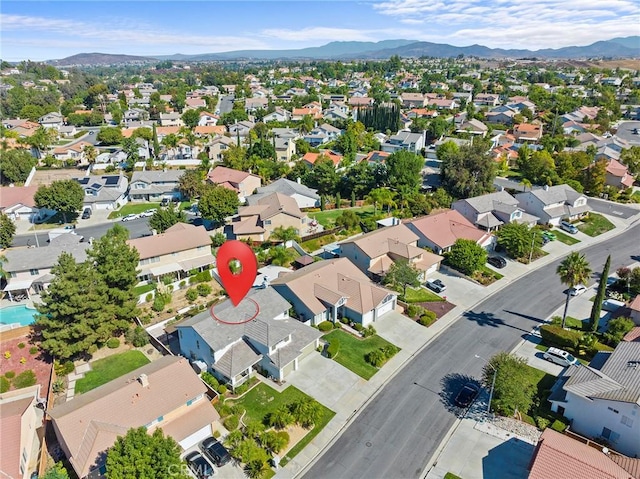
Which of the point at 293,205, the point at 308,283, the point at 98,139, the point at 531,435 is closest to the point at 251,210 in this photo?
the point at 293,205

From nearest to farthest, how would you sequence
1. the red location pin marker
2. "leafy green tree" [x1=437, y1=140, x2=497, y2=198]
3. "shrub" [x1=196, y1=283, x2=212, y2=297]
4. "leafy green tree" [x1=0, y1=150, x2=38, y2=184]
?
the red location pin marker
"shrub" [x1=196, y1=283, x2=212, y2=297]
"leafy green tree" [x1=437, y1=140, x2=497, y2=198]
"leafy green tree" [x1=0, y1=150, x2=38, y2=184]

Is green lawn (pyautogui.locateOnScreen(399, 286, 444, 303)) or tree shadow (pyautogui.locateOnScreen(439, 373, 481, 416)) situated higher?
green lawn (pyautogui.locateOnScreen(399, 286, 444, 303))

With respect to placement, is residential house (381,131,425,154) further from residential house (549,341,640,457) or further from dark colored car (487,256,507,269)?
residential house (549,341,640,457)

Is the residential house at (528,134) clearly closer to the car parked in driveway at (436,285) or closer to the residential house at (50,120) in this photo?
the car parked in driveway at (436,285)

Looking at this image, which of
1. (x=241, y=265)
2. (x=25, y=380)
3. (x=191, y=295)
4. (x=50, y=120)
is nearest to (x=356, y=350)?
(x=241, y=265)

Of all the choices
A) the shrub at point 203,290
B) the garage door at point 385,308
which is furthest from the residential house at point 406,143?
the shrub at point 203,290

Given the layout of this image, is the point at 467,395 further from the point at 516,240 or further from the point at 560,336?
the point at 516,240

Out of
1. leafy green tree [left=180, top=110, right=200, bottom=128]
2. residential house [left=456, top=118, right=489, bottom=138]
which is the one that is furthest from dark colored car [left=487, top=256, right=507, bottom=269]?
leafy green tree [left=180, top=110, right=200, bottom=128]

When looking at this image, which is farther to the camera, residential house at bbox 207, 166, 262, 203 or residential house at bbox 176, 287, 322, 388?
residential house at bbox 207, 166, 262, 203

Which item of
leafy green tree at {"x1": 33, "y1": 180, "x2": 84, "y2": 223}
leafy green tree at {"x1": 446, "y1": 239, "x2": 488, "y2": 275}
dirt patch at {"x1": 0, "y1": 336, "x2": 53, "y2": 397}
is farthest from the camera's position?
leafy green tree at {"x1": 33, "y1": 180, "x2": 84, "y2": 223}
